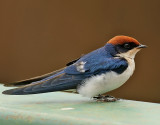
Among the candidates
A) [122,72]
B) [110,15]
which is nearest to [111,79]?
[122,72]

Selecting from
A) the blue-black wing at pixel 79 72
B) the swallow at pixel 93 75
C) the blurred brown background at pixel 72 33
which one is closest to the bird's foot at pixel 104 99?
the swallow at pixel 93 75

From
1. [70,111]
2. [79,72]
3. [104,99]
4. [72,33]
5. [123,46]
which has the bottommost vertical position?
[70,111]

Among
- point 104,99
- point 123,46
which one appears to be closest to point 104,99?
point 104,99

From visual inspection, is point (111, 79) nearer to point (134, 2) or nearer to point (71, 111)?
point (71, 111)

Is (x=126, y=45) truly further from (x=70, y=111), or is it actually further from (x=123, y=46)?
(x=70, y=111)

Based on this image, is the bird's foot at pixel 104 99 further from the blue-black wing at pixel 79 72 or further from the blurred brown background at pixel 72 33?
the blurred brown background at pixel 72 33

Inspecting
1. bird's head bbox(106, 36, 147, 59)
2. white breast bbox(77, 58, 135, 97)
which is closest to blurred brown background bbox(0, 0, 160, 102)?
bird's head bbox(106, 36, 147, 59)
